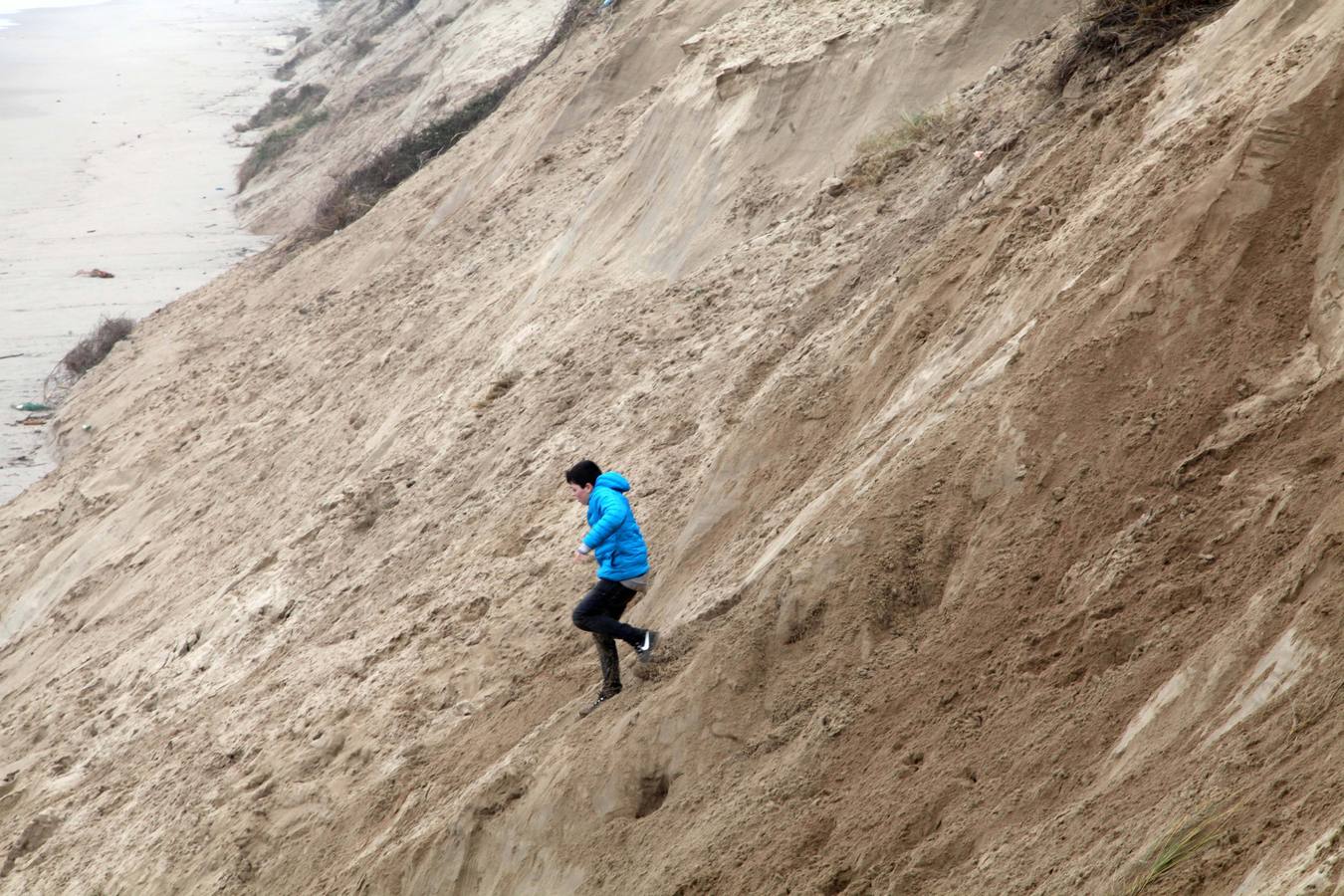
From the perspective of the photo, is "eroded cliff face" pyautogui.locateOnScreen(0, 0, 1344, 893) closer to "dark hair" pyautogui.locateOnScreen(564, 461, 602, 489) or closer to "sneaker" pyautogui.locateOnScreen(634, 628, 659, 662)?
"sneaker" pyautogui.locateOnScreen(634, 628, 659, 662)

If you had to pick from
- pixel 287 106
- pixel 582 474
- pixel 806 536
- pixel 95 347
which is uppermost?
pixel 287 106

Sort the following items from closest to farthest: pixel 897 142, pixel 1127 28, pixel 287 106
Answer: pixel 1127 28 → pixel 897 142 → pixel 287 106

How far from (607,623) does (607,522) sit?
52 centimetres

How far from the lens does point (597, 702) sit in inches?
258

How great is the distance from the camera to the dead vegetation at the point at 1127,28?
7560 millimetres

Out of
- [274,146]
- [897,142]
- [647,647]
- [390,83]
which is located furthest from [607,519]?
[274,146]

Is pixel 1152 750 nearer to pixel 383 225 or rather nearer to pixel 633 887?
pixel 633 887

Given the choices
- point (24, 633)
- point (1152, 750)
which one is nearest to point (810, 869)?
point (1152, 750)

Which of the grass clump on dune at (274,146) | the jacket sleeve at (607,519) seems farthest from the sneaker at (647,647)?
the grass clump on dune at (274,146)

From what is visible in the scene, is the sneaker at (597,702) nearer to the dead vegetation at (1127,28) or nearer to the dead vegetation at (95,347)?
the dead vegetation at (1127,28)

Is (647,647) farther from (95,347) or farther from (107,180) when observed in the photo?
(107,180)

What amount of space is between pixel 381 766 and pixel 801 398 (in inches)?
131

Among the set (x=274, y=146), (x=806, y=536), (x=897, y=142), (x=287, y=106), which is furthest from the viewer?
(x=287, y=106)

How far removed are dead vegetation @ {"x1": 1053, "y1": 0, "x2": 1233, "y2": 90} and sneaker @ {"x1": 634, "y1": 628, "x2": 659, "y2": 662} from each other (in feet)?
15.0
